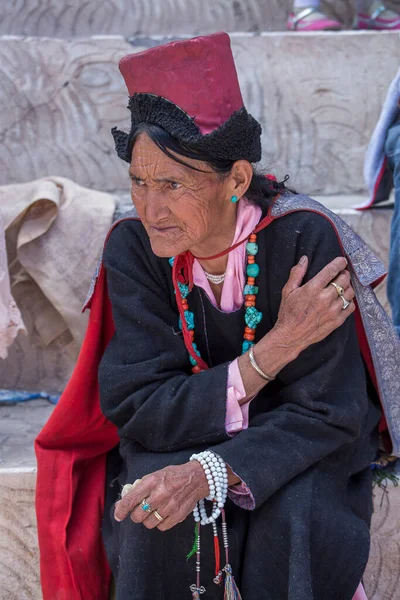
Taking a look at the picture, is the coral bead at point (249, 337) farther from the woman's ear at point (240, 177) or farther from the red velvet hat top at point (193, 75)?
the red velvet hat top at point (193, 75)

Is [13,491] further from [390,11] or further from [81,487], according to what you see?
[390,11]

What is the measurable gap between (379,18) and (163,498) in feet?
9.79

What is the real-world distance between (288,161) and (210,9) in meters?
1.02

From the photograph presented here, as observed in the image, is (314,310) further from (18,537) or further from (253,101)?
(253,101)

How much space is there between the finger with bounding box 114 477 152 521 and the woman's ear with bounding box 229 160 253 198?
2.43 feet

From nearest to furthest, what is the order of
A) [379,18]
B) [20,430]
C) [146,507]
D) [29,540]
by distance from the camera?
[146,507], [29,540], [20,430], [379,18]

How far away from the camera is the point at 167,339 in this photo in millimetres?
2102

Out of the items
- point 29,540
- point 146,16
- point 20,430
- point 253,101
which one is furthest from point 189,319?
point 146,16

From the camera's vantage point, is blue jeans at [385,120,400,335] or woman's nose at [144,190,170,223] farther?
blue jeans at [385,120,400,335]

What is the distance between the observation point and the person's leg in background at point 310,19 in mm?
3830

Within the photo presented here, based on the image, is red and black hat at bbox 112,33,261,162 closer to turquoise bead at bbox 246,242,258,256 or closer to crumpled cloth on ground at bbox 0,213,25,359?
turquoise bead at bbox 246,242,258,256

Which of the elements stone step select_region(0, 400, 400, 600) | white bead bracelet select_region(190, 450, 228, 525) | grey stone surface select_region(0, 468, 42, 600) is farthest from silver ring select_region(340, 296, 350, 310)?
grey stone surface select_region(0, 468, 42, 600)

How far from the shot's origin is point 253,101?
3.63 metres

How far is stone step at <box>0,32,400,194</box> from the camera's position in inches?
142
